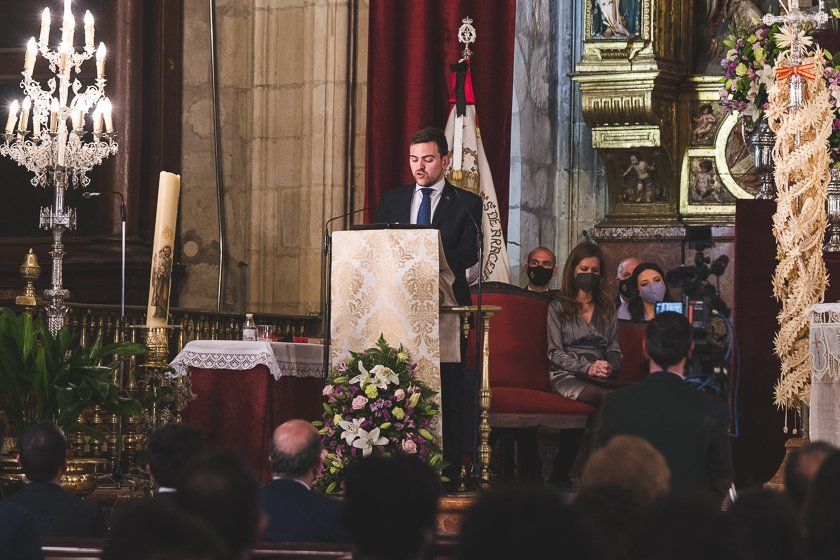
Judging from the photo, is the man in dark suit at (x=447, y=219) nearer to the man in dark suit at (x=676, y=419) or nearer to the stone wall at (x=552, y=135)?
the man in dark suit at (x=676, y=419)

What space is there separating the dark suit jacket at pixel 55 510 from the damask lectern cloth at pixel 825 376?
3.60 meters

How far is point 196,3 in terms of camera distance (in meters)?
10.3

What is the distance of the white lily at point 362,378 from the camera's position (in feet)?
20.3

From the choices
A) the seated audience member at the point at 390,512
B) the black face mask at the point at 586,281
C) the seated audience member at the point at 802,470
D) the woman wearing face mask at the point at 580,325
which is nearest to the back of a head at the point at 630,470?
the seated audience member at the point at 802,470

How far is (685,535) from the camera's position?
7.01 ft

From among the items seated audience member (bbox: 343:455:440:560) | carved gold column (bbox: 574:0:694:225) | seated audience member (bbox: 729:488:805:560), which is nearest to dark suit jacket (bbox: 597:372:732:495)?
seated audience member (bbox: 729:488:805:560)

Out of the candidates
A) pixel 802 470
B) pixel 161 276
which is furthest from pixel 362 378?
pixel 802 470

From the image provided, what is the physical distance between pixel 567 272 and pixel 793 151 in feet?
4.08

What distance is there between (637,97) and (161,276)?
3767mm

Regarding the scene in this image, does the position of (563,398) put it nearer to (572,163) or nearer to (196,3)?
(572,163)

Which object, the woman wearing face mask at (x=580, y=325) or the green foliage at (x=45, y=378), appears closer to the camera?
the green foliage at (x=45, y=378)

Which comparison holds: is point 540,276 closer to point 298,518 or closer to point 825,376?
point 825,376

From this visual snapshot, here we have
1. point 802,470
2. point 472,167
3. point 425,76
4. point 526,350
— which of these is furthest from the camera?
point 425,76

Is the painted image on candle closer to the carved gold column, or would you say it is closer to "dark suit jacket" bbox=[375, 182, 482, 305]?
"dark suit jacket" bbox=[375, 182, 482, 305]
